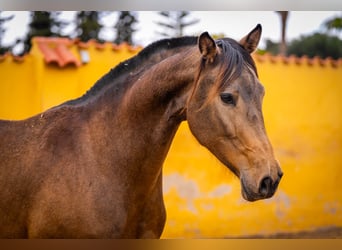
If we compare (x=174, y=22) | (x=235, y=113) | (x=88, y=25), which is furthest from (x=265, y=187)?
(x=88, y=25)

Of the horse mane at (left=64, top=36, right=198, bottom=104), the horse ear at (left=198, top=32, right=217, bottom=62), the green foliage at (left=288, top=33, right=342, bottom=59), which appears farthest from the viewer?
the green foliage at (left=288, top=33, right=342, bottom=59)

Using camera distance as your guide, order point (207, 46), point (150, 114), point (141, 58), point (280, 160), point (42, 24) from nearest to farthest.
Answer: point (207, 46), point (150, 114), point (141, 58), point (42, 24), point (280, 160)

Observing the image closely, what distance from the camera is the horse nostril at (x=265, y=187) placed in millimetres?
1823

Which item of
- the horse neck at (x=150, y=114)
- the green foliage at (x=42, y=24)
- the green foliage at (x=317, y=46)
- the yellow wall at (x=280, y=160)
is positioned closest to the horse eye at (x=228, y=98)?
the horse neck at (x=150, y=114)

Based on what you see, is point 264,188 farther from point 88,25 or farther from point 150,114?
point 88,25

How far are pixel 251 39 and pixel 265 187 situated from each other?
616 millimetres

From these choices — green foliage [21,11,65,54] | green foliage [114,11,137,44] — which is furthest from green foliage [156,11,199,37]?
green foliage [21,11,65,54]

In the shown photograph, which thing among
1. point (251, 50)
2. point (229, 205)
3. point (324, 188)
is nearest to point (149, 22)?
Result: point (251, 50)

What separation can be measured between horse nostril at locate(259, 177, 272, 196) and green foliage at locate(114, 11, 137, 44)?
4.83 feet

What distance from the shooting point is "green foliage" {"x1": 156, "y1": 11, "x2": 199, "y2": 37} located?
2.87m

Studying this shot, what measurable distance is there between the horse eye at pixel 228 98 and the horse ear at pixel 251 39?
9.5 inches

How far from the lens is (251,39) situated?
1.95 meters

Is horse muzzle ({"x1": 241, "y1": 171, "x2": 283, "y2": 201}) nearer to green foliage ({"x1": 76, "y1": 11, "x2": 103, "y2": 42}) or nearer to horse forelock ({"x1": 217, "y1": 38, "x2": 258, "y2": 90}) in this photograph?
horse forelock ({"x1": 217, "y1": 38, "x2": 258, "y2": 90})

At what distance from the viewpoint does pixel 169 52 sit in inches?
80.8
